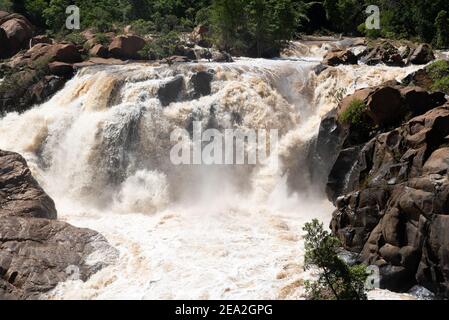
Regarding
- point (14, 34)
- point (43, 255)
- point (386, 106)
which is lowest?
point (43, 255)

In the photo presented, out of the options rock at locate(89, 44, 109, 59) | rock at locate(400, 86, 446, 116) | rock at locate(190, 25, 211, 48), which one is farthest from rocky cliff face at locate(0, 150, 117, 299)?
rock at locate(190, 25, 211, 48)

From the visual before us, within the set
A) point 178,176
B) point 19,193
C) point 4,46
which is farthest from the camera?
point 4,46

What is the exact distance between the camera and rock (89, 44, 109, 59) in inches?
1325

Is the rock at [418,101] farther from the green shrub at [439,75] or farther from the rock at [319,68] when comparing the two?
the rock at [319,68]

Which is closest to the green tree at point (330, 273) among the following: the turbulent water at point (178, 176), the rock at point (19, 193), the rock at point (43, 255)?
the turbulent water at point (178, 176)

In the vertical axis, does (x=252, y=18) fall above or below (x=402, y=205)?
above

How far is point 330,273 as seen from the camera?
42.0ft

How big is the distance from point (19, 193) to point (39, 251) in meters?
4.10

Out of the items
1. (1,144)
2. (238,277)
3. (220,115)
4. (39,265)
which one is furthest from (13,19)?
(238,277)

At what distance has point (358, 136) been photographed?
1789 cm

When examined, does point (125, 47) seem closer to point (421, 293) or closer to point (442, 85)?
point (442, 85)

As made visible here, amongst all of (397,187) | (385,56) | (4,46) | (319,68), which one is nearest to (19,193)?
(397,187)
